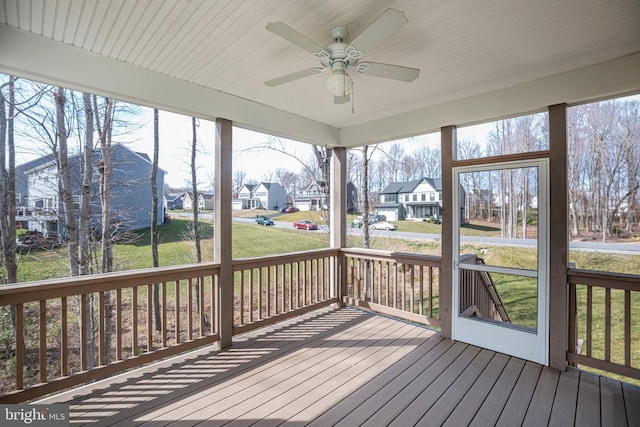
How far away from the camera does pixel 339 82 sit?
2.11 metres

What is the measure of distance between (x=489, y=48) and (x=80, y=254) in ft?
16.0

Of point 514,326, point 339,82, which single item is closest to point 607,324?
point 514,326

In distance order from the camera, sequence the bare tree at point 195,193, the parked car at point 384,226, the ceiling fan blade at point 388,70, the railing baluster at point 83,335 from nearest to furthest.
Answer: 1. the ceiling fan blade at point 388,70
2. the railing baluster at point 83,335
3. the bare tree at point 195,193
4. the parked car at point 384,226

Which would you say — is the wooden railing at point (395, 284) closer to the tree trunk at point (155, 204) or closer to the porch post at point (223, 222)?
the porch post at point (223, 222)

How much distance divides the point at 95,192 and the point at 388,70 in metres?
3.76

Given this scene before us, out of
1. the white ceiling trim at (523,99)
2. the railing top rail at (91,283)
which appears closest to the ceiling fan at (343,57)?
the white ceiling trim at (523,99)

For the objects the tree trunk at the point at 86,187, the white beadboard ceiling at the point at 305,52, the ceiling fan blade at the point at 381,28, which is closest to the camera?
the ceiling fan blade at the point at 381,28

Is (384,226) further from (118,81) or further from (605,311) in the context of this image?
(118,81)

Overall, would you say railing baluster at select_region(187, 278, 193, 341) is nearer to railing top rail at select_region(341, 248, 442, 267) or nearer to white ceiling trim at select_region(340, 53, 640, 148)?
railing top rail at select_region(341, 248, 442, 267)

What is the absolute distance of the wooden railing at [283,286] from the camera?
367 cm

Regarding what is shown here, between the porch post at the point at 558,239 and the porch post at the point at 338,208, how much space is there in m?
2.65

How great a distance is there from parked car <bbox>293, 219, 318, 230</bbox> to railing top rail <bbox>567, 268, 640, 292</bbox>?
10.9ft

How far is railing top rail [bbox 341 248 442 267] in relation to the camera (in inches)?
150

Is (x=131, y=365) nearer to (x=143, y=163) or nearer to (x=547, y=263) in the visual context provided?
(x=143, y=163)
